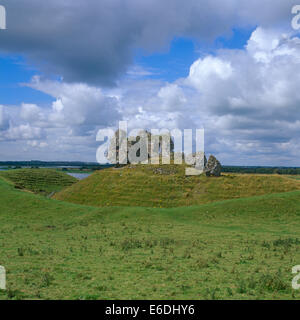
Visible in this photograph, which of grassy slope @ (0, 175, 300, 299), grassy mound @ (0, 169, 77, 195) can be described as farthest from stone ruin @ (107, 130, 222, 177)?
grassy slope @ (0, 175, 300, 299)

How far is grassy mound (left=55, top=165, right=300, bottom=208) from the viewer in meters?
66.6

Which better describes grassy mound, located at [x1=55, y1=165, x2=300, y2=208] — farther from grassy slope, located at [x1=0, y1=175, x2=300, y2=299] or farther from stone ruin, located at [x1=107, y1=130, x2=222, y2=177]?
grassy slope, located at [x1=0, y1=175, x2=300, y2=299]

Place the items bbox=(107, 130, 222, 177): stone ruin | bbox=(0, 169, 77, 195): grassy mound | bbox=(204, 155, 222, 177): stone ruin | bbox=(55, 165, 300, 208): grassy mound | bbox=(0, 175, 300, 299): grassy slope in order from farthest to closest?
bbox=(0, 169, 77, 195): grassy mound, bbox=(107, 130, 222, 177): stone ruin, bbox=(204, 155, 222, 177): stone ruin, bbox=(55, 165, 300, 208): grassy mound, bbox=(0, 175, 300, 299): grassy slope

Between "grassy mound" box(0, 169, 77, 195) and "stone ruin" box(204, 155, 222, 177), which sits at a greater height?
"stone ruin" box(204, 155, 222, 177)

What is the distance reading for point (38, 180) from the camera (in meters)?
104

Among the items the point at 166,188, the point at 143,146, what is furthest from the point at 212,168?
the point at 143,146

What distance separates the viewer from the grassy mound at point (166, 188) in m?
66.6

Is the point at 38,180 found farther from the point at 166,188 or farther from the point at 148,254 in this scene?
the point at 148,254

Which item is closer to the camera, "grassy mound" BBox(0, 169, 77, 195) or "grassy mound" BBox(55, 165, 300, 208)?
"grassy mound" BBox(55, 165, 300, 208)

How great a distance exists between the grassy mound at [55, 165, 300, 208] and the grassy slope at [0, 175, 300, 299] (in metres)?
20.8

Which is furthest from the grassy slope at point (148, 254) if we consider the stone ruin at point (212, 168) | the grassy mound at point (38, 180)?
the grassy mound at point (38, 180)
